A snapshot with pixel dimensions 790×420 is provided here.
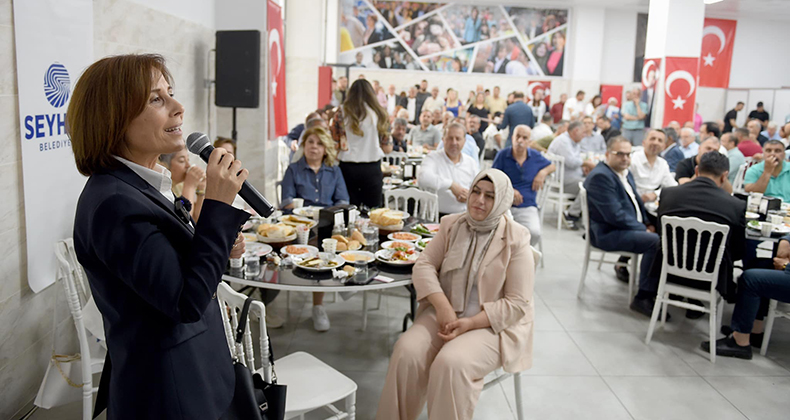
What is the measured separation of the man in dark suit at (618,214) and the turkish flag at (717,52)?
1360 cm

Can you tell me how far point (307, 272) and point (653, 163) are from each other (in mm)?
4323

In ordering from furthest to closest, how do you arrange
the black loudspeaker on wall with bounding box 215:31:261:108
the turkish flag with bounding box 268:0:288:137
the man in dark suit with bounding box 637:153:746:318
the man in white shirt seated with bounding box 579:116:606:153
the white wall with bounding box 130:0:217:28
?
the man in white shirt seated with bounding box 579:116:606:153, the turkish flag with bounding box 268:0:288:137, the black loudspeaker on wall with bounding box 215:31:261:108, the white wall with bounding box 130:0:217:28, the man in dark suit with bounding box 637:153:746:318

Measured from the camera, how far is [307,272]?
115 inches

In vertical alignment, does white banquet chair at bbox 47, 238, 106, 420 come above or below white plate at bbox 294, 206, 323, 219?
below

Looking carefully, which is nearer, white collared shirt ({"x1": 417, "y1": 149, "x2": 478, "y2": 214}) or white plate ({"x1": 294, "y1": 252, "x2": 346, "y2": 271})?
white plate ({"x1": 294, "y1": 252, "x2": 346, "y2": 271})

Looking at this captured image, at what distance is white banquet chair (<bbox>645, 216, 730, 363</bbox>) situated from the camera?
3801 mm

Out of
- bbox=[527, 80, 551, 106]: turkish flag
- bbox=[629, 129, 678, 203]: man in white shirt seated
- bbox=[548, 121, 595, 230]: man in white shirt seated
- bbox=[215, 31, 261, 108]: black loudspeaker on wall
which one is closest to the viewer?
bbox=[215, 31, 261, 108]: black loudspeaker on wall

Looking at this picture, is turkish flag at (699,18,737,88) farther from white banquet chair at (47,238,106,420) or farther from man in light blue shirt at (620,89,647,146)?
white banquet chair at (47,238,106,420)

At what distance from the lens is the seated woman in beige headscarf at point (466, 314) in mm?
2600

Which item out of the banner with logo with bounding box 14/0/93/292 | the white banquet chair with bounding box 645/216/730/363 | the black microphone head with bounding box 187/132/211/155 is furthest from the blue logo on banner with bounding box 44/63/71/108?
the white banquet chair with bounding box 645/216/730/363

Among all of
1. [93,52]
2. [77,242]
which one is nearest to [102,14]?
[93,52]

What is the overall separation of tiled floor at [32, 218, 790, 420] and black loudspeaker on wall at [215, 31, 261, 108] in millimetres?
2044

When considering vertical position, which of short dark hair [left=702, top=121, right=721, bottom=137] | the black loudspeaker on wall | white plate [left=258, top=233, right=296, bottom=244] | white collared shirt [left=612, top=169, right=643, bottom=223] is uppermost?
the black loudspeaker on wall

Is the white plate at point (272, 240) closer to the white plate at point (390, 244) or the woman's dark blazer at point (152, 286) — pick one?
the white plate at point (390, 244)
